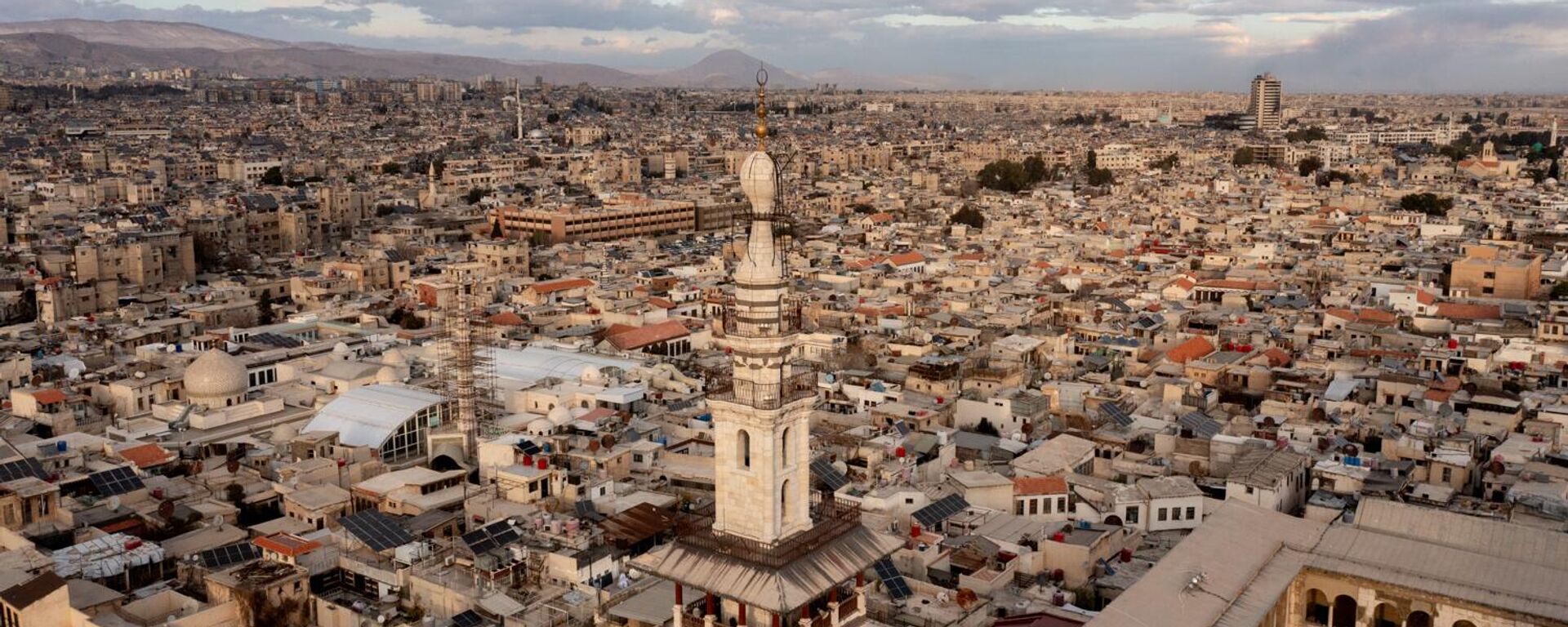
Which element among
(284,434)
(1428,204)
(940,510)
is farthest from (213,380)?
(1428,204)

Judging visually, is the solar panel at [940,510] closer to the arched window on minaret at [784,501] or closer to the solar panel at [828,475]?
the solar panel at [828,475]

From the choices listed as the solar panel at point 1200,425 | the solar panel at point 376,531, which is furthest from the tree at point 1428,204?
the solar panel at point 376,531

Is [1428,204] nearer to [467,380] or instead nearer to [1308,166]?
[1308,166]

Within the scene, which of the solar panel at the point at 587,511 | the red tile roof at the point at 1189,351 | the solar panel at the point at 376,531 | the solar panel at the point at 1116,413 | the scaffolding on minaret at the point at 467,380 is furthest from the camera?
the red tile roof at the point at 1189,351

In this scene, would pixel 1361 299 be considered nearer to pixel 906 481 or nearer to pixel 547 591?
pixel 906 481

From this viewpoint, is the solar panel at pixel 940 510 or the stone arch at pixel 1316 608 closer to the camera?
the stone arch at pixel 1316 608

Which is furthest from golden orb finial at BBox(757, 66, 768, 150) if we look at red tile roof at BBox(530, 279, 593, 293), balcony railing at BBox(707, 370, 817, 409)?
red tile roof at BBox(530, 279, 593, 293)

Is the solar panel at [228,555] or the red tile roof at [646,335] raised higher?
the red tile roof at [646,335]
